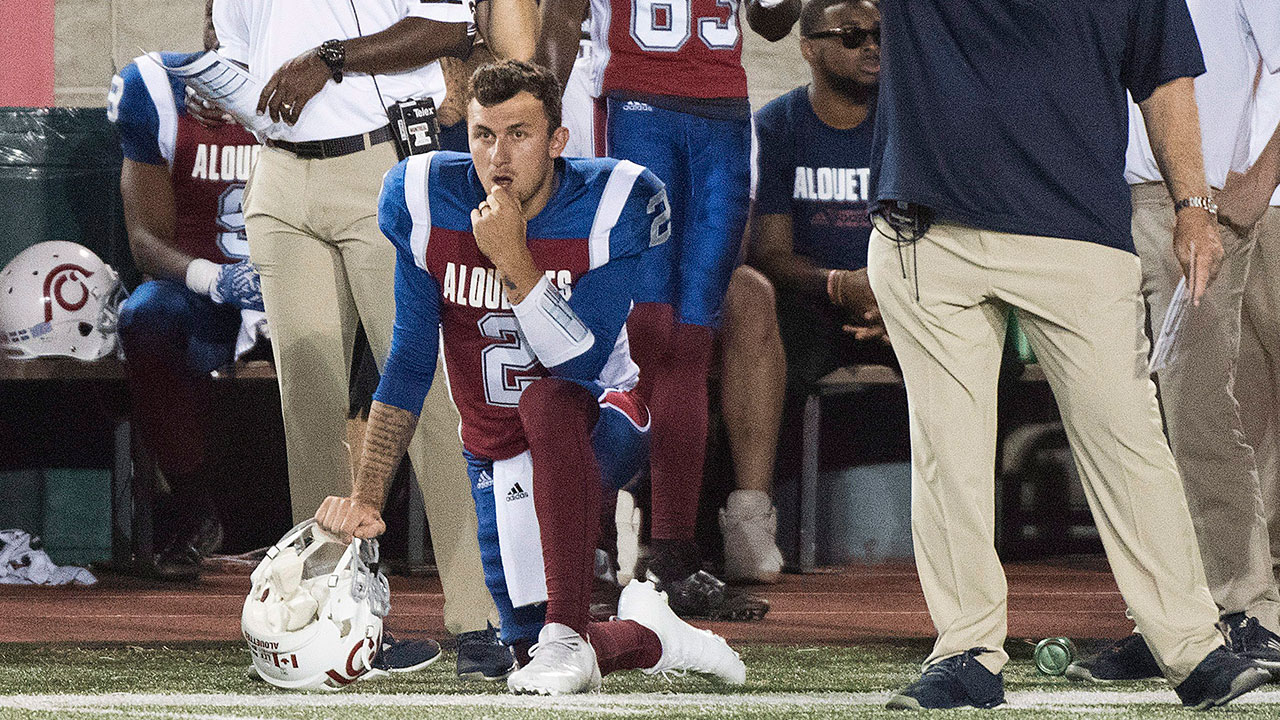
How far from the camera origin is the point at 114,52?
6.70m

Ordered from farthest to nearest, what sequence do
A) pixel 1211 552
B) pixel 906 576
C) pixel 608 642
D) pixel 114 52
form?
pixel 114 52 → pixel 906 576 → pixel 1211 552 → pixel 608 642

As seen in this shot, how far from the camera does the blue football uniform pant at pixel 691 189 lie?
4.41 meters

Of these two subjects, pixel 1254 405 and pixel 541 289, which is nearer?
pixel 541 289

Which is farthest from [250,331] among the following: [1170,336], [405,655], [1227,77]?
[1170,336]

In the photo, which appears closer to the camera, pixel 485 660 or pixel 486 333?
pixel 486 333

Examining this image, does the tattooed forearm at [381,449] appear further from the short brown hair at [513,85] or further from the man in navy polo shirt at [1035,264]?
the man in navy polo shirt at [1035,264]

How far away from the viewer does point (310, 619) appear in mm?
2930

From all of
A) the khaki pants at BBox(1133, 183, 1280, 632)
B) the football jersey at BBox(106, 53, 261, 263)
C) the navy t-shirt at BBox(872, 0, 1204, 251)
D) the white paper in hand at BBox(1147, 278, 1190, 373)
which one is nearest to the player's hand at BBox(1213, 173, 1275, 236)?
the khaki pants at BBox(1133, 183, 1280, 632)

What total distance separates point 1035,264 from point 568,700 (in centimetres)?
107

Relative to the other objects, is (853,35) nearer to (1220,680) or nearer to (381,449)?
(381,449)

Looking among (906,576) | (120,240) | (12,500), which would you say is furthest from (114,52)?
(906,576)

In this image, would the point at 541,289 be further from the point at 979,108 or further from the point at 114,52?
the point at 114,52

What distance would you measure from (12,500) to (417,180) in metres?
2.85

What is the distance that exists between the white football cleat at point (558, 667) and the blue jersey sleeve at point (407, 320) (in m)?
0.50
